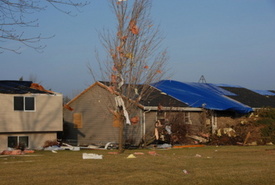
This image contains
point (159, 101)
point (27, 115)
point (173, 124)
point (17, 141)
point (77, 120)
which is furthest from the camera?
point (77, 120)

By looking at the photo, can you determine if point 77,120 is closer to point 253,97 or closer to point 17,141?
point 17,141

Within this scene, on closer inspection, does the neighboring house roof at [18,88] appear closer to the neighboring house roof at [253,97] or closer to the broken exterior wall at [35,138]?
the broken exterior wall at [35,138]

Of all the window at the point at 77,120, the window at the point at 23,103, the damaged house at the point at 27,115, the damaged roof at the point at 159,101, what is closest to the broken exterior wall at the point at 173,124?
the damaged roof at the point at 159,101

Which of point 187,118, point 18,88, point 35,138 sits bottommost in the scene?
point 35,138

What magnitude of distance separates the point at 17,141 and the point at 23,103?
6.95 feet

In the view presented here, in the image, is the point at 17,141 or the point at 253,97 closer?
the point at 17,141

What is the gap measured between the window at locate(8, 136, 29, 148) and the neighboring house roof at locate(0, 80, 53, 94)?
8.23 ft

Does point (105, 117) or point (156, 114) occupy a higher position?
point (156, 114)

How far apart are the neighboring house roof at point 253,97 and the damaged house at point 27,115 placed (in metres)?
14.1

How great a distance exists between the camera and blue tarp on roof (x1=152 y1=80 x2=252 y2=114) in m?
30.8

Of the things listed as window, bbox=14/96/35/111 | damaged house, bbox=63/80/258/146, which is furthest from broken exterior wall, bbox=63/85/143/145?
window, bbox=14/96/35/111

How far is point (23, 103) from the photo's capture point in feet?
86.3

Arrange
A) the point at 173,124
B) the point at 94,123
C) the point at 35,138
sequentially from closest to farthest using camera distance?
the point at 35,138, the point at 173,124, the point at 94,123

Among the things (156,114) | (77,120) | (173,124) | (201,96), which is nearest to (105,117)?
(77,120)
